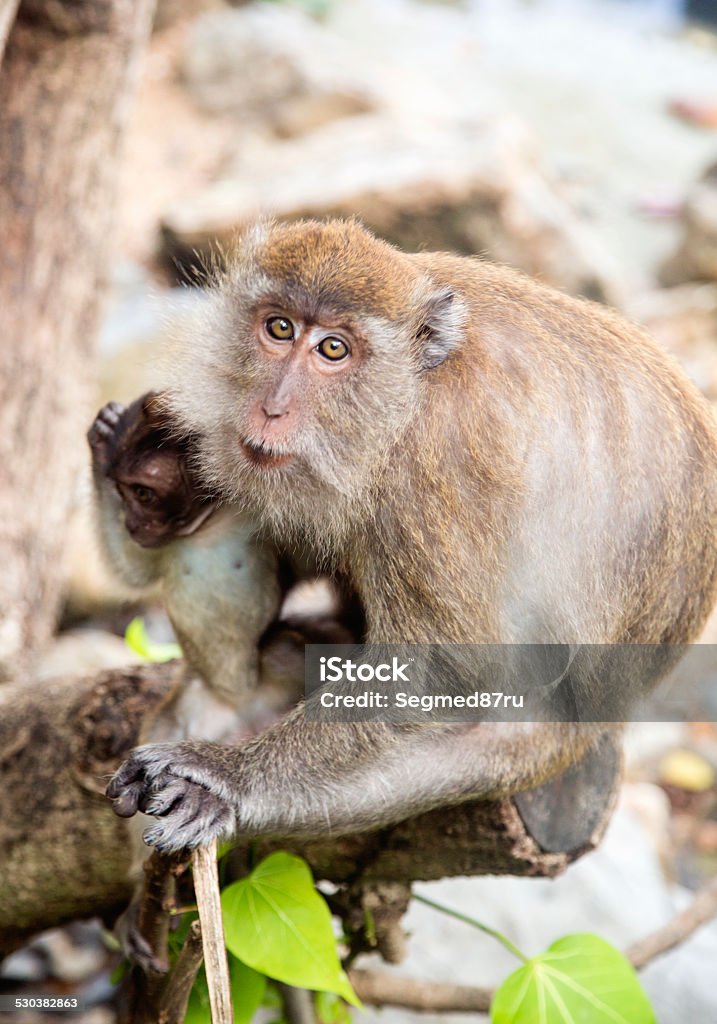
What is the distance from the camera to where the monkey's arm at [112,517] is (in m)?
3.49

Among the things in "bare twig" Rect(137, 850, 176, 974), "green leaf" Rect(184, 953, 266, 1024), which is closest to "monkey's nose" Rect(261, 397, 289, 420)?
"bare twig" Rect(137, 850, 176, 974)

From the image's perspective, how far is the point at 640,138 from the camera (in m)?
16.1

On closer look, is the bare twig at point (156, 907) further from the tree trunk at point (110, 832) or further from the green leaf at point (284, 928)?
the tree trunk at point (110, 832)

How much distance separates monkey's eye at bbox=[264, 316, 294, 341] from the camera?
2.95m

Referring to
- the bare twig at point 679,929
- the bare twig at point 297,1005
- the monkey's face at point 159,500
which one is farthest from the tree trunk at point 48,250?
the bare twig at point 679,929

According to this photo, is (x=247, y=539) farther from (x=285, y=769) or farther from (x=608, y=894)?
(x=608, y=894)

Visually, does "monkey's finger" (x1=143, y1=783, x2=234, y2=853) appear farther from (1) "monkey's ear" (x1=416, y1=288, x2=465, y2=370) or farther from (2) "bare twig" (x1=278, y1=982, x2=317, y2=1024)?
(1) "monkey's ear" (x1=416, y1=288, x2=465, y2=370)

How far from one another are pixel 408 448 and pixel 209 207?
7.35 meters

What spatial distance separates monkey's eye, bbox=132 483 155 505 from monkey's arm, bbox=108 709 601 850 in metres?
0.83

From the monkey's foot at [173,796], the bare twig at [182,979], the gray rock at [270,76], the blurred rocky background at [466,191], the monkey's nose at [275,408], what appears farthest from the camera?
the gray rock at [270,76]

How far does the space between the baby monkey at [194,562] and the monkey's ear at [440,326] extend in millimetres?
750

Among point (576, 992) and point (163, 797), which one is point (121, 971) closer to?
point (163, 797)

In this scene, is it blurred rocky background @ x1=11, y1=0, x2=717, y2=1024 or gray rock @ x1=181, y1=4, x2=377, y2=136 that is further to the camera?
gray rock @ x1=181, y1=4, x2=377, y2=136

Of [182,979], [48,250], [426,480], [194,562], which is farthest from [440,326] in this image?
[48,250]
